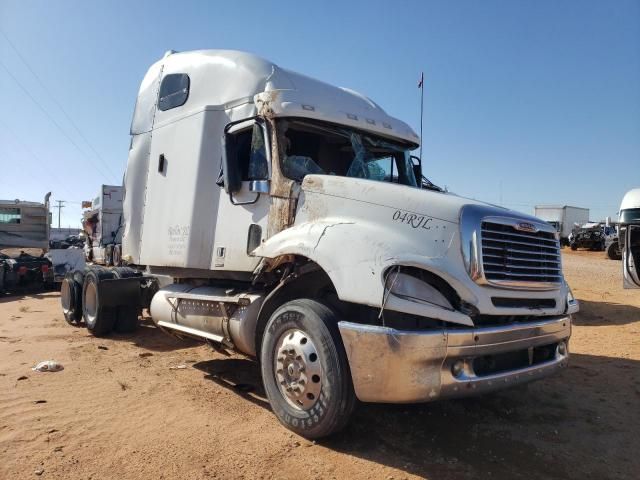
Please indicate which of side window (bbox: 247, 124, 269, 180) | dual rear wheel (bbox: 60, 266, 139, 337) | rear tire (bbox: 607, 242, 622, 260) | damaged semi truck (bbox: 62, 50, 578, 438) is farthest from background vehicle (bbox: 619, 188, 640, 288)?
rear tire (bbox: 607, 242, 622, 260)

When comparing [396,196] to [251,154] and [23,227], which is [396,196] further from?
[23,227]

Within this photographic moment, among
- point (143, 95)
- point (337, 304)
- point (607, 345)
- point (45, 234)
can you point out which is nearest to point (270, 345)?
point (337, 304)

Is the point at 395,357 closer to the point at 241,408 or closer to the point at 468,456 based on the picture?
the point at 468,456

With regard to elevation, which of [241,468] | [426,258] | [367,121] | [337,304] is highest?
[367,121]

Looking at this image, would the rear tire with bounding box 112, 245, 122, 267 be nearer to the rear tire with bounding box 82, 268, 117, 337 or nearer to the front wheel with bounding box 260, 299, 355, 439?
the rear tire with bounding box 82, 268, 117, 337

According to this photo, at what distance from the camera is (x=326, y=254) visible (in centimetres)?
374

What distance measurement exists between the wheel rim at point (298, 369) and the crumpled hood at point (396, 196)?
1196 millimetres

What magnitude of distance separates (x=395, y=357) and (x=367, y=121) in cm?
289

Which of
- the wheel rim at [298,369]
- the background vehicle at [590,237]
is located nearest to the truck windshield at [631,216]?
the wheel rim at [298,369]

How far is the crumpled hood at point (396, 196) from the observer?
361 cm

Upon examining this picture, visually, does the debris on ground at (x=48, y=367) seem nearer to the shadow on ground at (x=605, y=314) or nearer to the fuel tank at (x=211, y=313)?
the fuel tank at (x=211, y=313)

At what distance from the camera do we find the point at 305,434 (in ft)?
12.4

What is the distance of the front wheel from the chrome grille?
124cm

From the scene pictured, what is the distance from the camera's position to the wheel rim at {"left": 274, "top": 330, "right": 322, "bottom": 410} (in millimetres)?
3754
